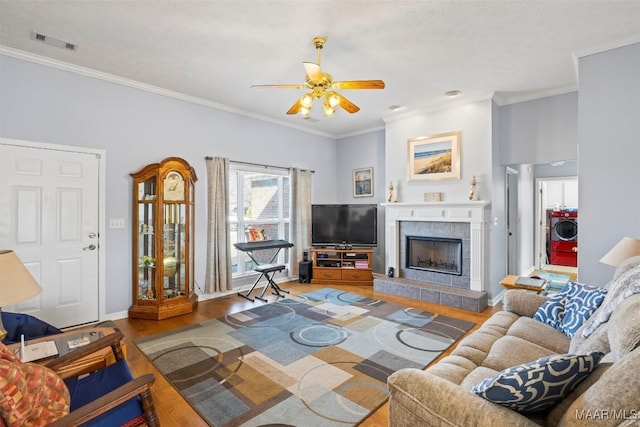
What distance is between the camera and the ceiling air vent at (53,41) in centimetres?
286

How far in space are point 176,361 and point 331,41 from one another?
3214mm

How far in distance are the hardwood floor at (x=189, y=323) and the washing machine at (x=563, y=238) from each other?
407 cm

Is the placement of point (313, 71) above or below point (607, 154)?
above

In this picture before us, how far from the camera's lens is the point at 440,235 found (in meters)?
4.81

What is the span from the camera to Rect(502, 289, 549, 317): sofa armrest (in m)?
2.61

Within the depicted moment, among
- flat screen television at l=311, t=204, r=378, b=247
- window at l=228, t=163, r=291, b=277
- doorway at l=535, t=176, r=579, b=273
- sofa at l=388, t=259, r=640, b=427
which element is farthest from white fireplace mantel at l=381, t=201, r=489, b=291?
doorway at l=535, t=176, r=579, b=273

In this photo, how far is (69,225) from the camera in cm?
344

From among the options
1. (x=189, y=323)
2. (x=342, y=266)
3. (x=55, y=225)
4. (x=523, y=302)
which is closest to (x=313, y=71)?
(x=523, y=302)

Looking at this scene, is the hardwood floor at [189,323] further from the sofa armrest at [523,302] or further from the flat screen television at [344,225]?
the flat screen television at [344,225]

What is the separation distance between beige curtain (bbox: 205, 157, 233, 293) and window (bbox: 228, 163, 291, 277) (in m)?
0.28

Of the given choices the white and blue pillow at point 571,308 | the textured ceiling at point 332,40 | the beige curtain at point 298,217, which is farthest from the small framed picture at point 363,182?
the white and blue pillow at point 571,308

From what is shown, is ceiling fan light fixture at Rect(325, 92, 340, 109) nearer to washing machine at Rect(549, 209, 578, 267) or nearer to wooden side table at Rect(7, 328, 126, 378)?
wooden side table at Rect(7, 328, 126, 378)

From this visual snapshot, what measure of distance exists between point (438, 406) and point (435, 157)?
4197 mm

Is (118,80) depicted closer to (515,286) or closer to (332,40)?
(332,40)
